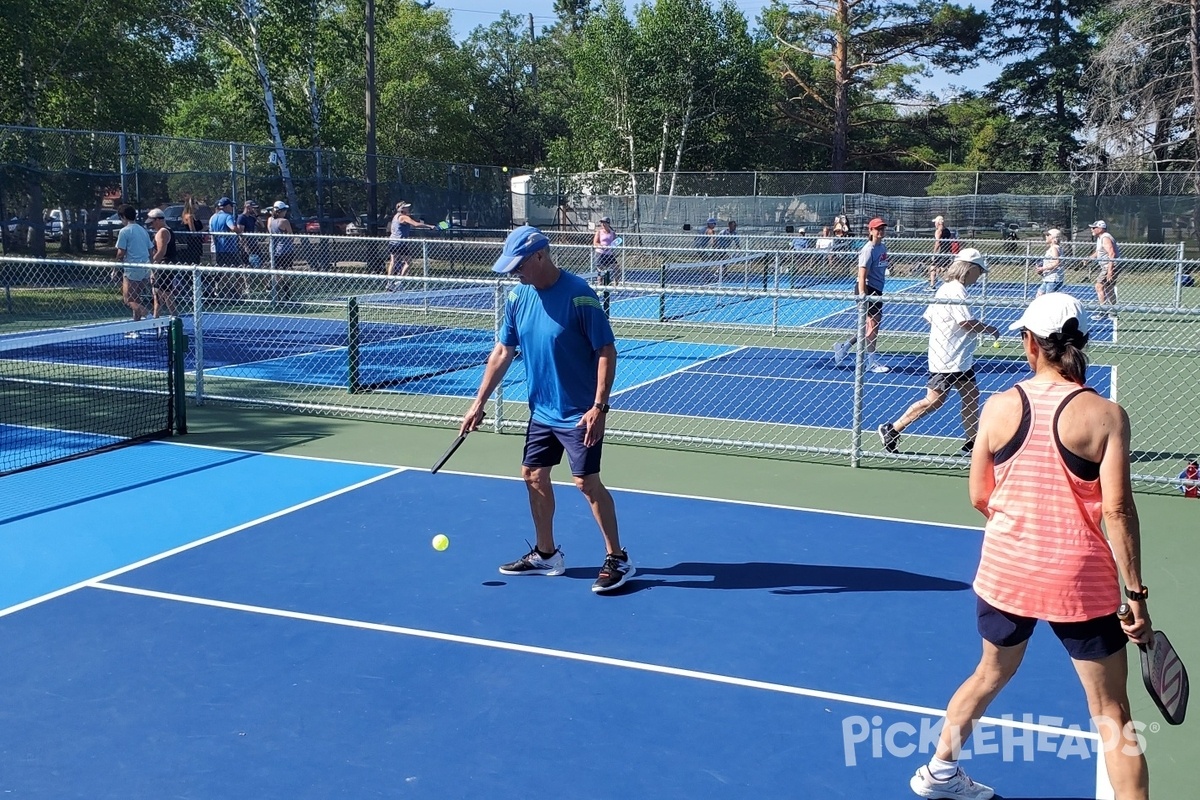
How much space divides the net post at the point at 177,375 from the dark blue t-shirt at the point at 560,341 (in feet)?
17.1

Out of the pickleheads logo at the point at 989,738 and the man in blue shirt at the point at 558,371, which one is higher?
the man in blue shirt at the point at 558,371

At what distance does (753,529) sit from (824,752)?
3.26 meters

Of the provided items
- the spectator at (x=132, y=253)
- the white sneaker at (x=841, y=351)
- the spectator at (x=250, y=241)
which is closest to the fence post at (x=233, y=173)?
the spectator at (x=250, y=241)

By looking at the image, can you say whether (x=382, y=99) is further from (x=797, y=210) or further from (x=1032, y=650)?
(x=1032, y=650)

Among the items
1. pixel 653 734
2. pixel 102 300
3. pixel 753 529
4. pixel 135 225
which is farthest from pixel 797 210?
pixel 653 734

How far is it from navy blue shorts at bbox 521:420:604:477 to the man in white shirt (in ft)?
13.8

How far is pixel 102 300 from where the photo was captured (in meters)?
21.3

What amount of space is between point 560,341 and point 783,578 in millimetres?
1982

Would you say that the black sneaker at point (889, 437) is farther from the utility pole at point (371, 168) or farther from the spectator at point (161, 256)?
the utility pole at point (371, 168)

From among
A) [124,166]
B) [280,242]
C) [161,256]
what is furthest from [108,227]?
[161,256]

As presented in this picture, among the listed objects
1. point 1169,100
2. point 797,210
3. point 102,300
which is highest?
point 1169,100

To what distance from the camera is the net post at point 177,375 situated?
35.1 ft

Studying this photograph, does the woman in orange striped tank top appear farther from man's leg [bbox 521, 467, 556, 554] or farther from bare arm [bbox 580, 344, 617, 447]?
man's leg [bbox 521, 467, 556, 554]

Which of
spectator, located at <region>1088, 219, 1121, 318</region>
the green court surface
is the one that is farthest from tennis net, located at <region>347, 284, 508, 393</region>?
spectator, located at <region>1088, 219, 1121, 318</region>
